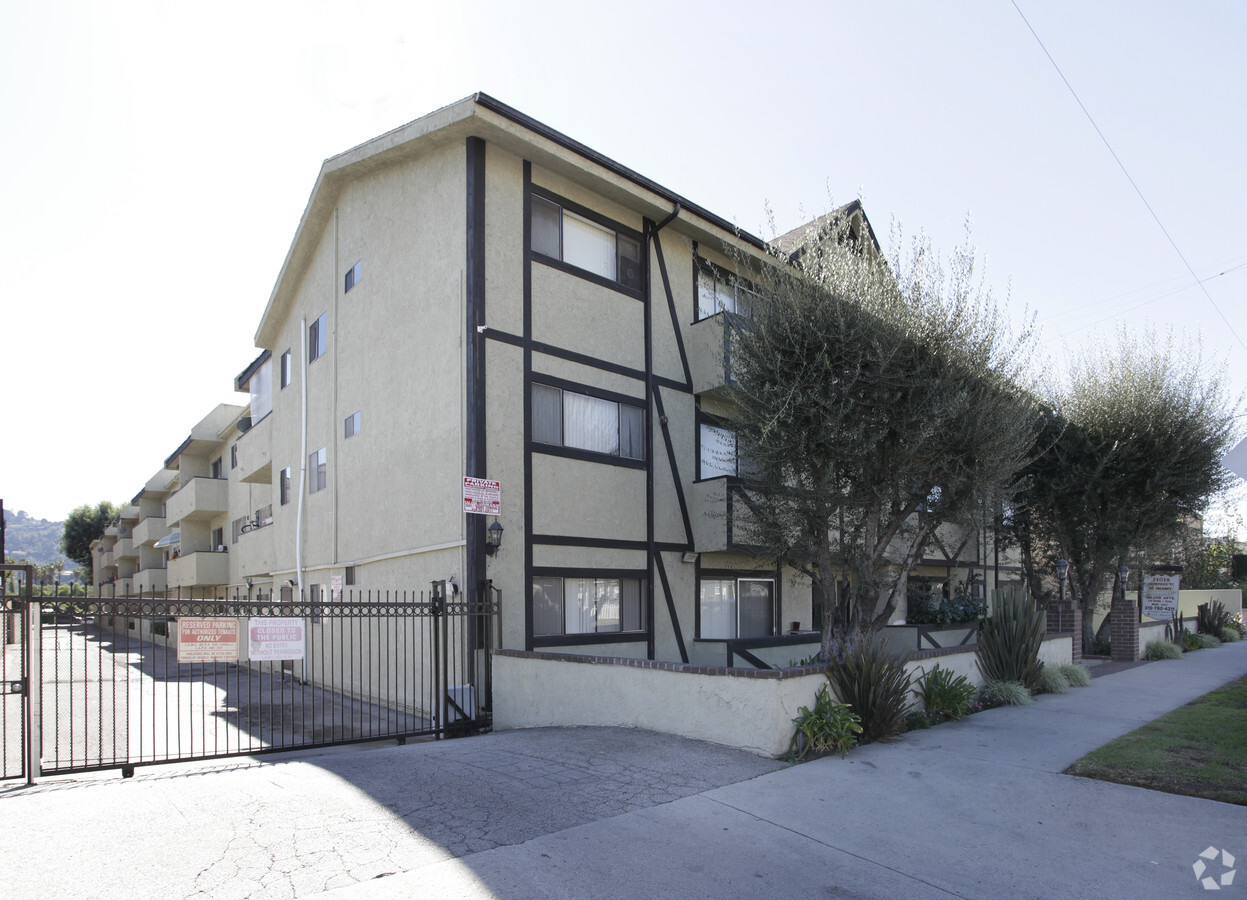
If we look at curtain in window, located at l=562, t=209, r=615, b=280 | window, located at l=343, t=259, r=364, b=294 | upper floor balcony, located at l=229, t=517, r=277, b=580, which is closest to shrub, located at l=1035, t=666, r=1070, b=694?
curtain in window, located at l=562, t=209, r=615, b=280

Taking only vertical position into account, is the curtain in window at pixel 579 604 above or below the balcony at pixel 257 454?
below

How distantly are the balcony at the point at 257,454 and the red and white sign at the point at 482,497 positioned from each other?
41.3ft

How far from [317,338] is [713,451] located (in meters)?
9.45

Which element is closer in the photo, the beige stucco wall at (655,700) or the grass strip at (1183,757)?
the grass strip at (1183,757)

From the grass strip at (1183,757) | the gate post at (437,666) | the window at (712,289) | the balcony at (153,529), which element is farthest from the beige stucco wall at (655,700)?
the balcony at (153,529)

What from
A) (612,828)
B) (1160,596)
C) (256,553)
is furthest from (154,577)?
(1160,596)

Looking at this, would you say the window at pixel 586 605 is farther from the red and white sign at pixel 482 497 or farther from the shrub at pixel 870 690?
the shrub at pixel 870 690

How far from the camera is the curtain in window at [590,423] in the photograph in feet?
43.3

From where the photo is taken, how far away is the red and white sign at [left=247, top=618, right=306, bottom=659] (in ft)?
29.8

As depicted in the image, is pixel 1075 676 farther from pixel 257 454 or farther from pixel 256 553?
pixel 257 454

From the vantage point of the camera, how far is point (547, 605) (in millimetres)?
12508

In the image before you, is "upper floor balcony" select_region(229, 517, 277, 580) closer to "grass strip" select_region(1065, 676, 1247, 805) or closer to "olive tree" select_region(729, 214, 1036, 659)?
"olive tree" select_region(729, 214, 1036, 659)

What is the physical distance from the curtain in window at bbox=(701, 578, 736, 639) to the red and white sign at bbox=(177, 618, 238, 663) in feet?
27.6

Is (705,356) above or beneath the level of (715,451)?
above
